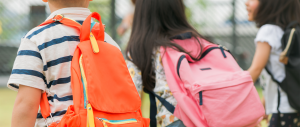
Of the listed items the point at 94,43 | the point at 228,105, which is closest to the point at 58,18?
the point at 94,43

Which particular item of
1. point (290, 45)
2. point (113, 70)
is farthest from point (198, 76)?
Result: point (290, 45)

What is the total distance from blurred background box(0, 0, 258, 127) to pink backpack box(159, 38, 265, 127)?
5048 millimetres

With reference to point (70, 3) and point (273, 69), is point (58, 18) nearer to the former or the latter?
point (70, 3)

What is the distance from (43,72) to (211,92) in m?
0.86

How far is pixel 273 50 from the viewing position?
236 cm

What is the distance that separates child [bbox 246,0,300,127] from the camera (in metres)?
2.31

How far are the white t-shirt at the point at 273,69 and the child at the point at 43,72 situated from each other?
168 centimetres

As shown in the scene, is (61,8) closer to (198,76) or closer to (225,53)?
(198,76)

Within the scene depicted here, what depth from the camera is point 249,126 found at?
164cm

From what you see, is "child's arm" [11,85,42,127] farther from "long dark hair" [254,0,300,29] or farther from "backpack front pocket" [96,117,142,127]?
"long dark hair" [254,0,300,29]

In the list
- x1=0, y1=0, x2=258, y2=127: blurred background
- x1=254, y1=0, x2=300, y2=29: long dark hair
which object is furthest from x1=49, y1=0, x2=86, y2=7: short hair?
x1=0, y1=0, x2=258, y2=127: blurred background

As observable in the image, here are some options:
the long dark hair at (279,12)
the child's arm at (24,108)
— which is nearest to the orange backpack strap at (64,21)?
the child's arm at (24,108)

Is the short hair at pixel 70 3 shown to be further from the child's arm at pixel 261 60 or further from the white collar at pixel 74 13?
the child's arm at pixel 261 60

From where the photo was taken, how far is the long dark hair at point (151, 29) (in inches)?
73.2
